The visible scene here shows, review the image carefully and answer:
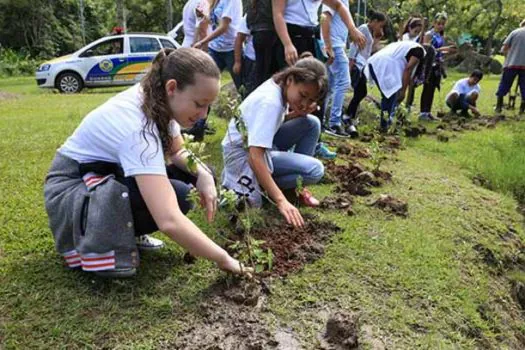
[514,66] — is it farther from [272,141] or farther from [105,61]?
[105,61]

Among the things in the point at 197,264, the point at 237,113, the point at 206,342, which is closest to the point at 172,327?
the point at 206,342

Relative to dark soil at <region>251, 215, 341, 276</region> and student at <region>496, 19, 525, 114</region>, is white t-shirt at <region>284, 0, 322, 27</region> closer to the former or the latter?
dark soil at <region>251, 215, 341, 276</region>

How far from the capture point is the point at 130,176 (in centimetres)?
221

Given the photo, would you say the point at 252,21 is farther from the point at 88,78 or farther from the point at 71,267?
the point at 88,78

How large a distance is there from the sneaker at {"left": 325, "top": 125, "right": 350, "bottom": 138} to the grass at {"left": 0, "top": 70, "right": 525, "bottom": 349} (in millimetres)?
1820

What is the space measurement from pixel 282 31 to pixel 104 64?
38.1 ft

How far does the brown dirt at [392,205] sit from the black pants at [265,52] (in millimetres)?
1464

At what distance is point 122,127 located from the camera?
220 cm

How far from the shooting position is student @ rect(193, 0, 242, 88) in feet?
16.3

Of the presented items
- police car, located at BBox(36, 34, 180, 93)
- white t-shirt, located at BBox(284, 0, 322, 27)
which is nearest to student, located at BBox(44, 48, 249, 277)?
white t-shirt, located at BBox(284, 0, 322, 27)

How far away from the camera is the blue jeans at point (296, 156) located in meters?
3.47

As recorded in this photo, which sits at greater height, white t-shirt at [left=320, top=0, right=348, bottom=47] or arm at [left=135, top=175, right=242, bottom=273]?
white t-shirt at [left=320, top=0, right=348, bottom=47]

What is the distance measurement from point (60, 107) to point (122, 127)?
7.67m

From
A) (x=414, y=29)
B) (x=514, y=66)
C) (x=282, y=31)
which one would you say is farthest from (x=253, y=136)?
(x=514, y=66)
